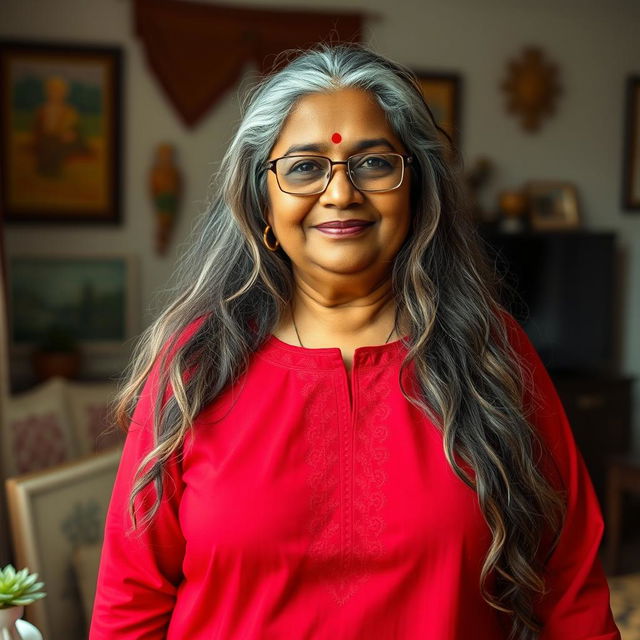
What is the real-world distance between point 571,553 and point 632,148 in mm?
4493

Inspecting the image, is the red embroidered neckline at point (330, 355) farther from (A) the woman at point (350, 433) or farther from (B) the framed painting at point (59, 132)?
(B) the framed painting at point (59, 132)

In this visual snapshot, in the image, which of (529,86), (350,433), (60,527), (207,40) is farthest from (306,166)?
(529,86)

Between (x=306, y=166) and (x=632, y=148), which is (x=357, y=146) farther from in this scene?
(x=632, y=148)

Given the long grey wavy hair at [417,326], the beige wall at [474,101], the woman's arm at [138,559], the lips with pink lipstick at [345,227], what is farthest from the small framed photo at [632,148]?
the woman's arm at [138,559]

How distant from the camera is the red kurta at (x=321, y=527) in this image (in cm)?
124

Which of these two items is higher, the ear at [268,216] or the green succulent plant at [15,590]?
the ear at [268,216]

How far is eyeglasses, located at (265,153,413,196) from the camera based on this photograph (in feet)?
4.25

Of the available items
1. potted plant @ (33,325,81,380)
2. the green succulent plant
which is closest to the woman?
the green succulent plant

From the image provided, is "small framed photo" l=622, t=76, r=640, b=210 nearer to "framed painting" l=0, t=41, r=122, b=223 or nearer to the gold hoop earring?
"framed painting" l=0, t=41, r=122, b=223

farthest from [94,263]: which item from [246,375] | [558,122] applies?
[246,375]

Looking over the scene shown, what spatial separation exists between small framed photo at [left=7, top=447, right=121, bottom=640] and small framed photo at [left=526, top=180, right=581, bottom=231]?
331cm

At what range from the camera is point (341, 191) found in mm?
1271

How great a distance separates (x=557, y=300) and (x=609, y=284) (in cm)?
30

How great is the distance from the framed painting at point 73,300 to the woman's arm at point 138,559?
3053 millimetres
